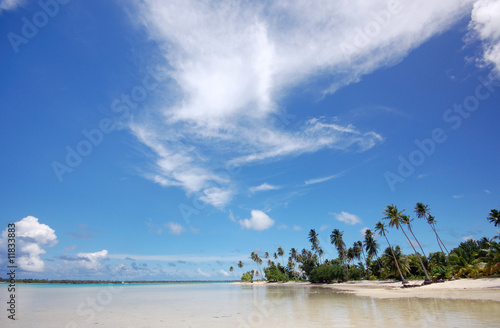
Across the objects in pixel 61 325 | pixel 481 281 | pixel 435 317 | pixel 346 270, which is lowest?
pixel 346 270

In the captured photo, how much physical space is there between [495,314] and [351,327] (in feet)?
30.6

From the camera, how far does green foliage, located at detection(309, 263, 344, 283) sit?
8488 centimetres

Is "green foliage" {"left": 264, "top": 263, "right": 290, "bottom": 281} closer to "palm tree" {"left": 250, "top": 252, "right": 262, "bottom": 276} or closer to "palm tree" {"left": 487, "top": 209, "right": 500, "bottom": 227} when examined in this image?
"palm tree" {"left": 250, "top": 252, "right": 262, "bottom": 276}

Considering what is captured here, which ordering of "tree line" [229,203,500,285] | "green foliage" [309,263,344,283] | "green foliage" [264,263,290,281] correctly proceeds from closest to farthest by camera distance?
"tree line" [229,203,500,285], "green foliage" [309,263,344,283], "green foliage" [264,263,290,281]

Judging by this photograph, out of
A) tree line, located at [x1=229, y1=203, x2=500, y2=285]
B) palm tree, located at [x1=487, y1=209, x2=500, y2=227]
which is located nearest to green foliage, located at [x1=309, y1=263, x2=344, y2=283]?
→ tree line, located at [x1=229, y1=203, x2=500, y2=285]

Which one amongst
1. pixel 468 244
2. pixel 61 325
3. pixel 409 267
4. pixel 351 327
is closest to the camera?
pixel 351 327

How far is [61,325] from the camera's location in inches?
676

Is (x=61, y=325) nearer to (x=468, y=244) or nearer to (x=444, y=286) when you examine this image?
(x=444, y=286)

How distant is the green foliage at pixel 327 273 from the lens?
278 feet

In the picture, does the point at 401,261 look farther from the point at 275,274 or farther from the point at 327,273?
the point at 275,274

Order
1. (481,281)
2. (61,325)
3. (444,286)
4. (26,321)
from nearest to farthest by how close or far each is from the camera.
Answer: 1. (61,325)
2. (26,321)
3. (481,281)
4. (444,286)

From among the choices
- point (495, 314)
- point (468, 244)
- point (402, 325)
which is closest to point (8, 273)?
point (402, 325)

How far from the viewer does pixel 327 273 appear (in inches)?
3403

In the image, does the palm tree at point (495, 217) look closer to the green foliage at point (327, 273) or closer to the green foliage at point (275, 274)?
the green foliage at point (327, 273)
